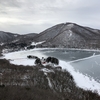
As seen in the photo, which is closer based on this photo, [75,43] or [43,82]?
[43,82]

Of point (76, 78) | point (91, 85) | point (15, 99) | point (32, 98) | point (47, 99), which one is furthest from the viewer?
point (76, 78)

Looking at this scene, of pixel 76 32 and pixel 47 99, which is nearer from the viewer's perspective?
pixel 47 99

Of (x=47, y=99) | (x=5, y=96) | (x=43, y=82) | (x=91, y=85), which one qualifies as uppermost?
(x=5, y=96)

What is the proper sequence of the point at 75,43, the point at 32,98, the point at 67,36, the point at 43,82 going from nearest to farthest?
the point at 32,98 → the point at 43,82 → the point at 75,43 → the point at 67,36

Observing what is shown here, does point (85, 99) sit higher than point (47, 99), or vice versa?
point (47, 99)

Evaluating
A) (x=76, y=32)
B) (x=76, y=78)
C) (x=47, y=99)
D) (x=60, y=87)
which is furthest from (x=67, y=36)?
(x=47, y=99)

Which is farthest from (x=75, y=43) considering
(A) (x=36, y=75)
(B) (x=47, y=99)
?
(B) (x=47, y=99)

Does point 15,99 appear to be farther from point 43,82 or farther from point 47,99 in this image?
point 43,82

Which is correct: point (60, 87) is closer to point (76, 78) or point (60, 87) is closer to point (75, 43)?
point (76, 78)

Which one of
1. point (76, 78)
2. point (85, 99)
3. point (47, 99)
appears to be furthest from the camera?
point (76, 78)
